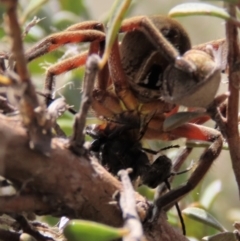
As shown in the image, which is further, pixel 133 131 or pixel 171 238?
pixel 133 131

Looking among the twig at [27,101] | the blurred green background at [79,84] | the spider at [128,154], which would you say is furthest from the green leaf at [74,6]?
the twig at [27,101]

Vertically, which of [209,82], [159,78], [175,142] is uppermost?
[209,82]

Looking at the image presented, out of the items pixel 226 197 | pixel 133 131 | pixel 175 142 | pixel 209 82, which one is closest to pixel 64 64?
pixel 133 131

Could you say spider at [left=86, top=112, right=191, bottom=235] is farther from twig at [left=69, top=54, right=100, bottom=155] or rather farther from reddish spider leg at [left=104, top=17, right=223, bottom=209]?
twig at [left=69, top=54, right=100, bottom=155]

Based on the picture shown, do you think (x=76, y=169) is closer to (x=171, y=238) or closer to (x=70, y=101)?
(x=171, y=238)

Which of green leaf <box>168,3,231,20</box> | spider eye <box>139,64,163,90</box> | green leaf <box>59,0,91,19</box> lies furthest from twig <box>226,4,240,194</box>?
green leaf <box>59,0,91,19</box>

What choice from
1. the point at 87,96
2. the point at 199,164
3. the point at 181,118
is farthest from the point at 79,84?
the point at 87,96

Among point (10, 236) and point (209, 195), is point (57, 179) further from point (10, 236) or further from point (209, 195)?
point (209, 195)
